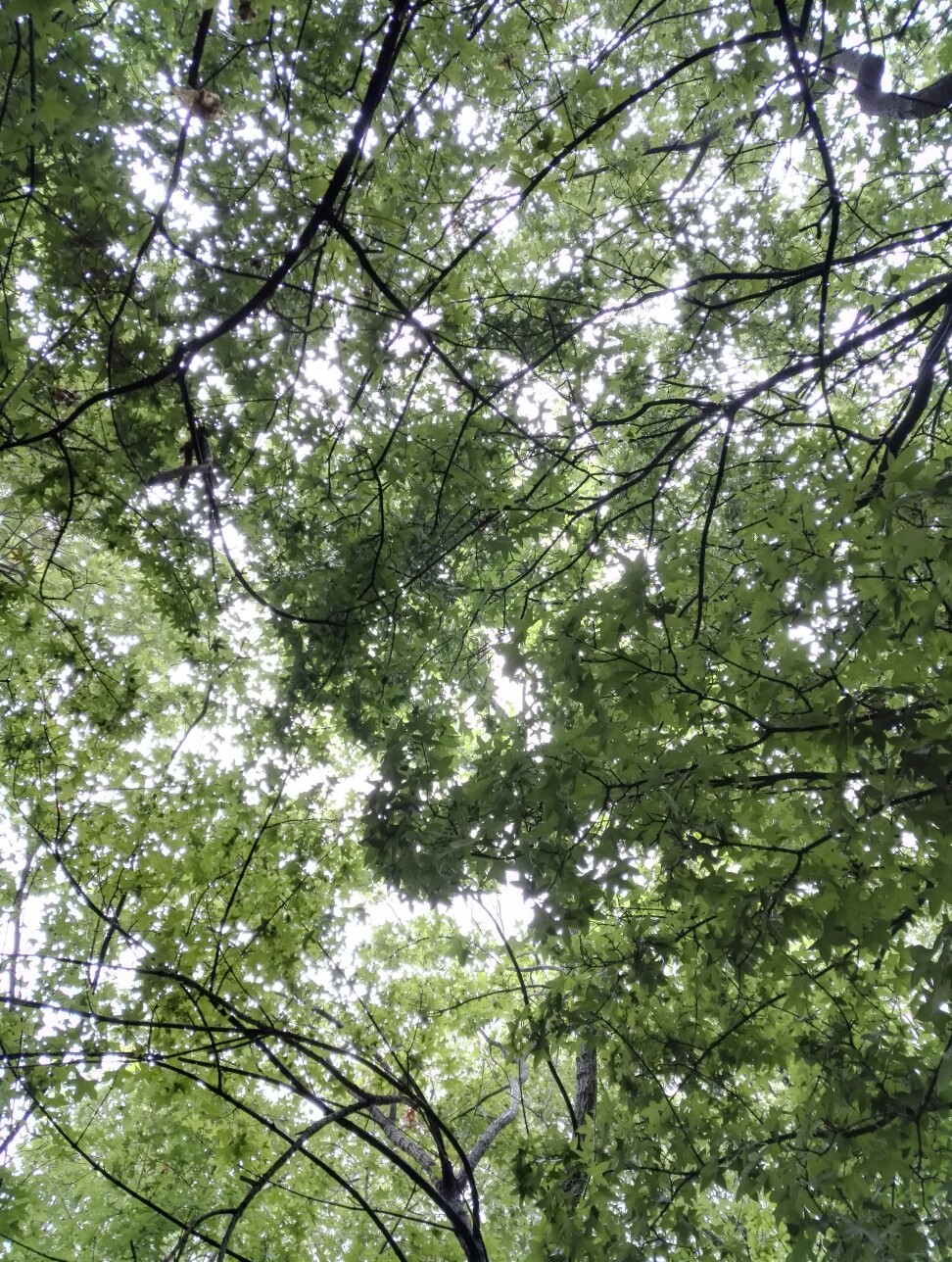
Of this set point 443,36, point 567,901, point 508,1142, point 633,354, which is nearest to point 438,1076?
point 508,1142

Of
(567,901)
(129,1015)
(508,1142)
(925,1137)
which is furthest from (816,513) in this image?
(508,1142)

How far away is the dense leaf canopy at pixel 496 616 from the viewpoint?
7.23ft

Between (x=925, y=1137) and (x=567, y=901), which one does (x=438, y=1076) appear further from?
(x=567, y=901)

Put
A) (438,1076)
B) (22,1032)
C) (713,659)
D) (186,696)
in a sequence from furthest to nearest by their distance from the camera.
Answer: (186,696)
(438,1076)
(22,1032)
(713,659)

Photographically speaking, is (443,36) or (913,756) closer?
(913,756)

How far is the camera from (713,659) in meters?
2.96

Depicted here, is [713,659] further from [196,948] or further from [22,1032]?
[22,1032]

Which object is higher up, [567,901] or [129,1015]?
[129,1015]

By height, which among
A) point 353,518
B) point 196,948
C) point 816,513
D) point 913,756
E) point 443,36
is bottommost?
point 913,756

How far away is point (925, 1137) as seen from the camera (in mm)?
3107

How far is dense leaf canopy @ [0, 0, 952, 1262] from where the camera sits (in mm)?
2205

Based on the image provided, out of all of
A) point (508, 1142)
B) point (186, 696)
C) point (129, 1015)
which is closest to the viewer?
point (129, 1015)

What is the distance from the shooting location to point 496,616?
495cm

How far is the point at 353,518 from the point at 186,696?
3.54 m
